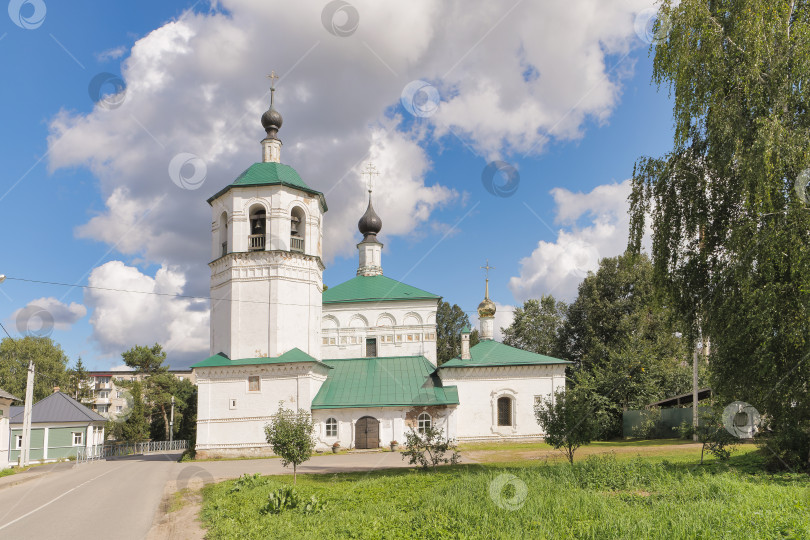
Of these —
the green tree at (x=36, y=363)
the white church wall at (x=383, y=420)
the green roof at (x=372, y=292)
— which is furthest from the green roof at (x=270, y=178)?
the green tree at (x=36, y=363)

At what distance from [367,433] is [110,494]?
48.1 feet

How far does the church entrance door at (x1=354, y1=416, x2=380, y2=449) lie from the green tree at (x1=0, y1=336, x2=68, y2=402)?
130 feet

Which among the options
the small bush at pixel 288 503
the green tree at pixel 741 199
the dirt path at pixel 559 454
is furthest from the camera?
the dirt path at pixel 559 454

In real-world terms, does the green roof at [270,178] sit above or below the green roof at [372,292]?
above

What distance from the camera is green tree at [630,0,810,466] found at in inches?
456

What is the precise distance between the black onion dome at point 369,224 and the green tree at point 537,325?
19.4 m

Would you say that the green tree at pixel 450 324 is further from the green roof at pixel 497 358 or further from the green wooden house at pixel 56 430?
the green wooden house at pixel 56 430

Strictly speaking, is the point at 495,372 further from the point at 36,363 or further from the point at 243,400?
the point at 36,363

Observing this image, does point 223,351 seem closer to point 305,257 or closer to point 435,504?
point 305,257

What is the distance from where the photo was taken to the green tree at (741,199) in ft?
38.0

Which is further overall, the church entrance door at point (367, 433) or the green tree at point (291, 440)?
the church entrance door at point (367, 433)

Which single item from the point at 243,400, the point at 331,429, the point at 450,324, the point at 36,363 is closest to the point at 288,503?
the point at 243,400

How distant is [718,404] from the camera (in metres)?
14.4

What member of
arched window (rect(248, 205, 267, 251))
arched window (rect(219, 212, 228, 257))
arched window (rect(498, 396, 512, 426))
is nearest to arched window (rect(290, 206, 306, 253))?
arched window (rect(248, 205, 267, 251))
